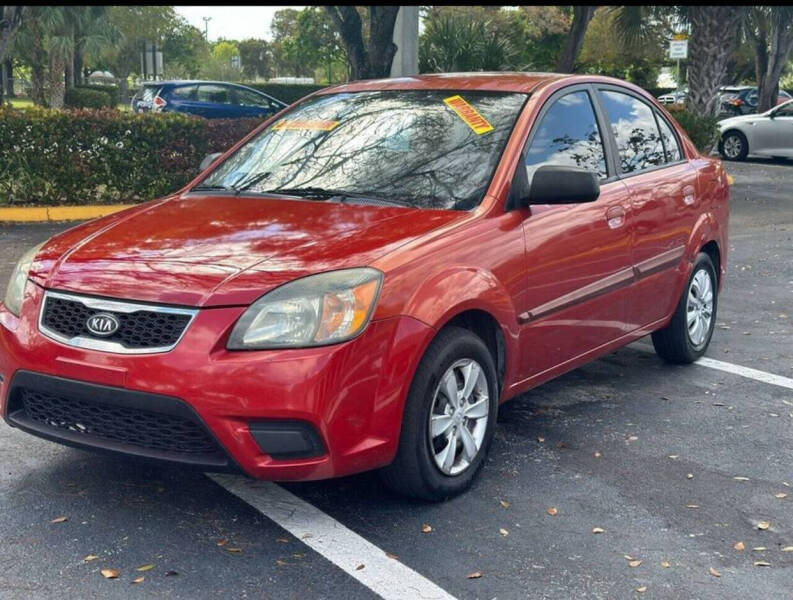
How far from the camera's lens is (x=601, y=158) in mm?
5625

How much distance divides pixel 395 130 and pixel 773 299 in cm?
474

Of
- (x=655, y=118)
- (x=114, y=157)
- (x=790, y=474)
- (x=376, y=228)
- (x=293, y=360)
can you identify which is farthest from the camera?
(x=114, y=157)

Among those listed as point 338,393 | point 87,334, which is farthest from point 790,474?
point 87,334

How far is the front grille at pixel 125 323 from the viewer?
12.6 feet

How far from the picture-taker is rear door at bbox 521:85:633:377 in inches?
193

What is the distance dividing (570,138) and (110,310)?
249 centimetres

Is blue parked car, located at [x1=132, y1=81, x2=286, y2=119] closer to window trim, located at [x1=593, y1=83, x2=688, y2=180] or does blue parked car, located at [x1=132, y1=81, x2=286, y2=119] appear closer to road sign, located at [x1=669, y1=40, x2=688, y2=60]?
road sign, located at [x1=669, y1=40, x2=688, y2=60]

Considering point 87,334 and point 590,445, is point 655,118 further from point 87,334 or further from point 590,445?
point 87,334

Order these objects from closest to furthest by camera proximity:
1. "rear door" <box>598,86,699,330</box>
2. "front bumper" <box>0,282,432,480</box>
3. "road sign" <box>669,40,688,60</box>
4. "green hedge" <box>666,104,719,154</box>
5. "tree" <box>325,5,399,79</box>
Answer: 1. "front bumper" <box>0,282,432,480</box>
2. "rear door" <box>598,86,699,330</box>
3. "tree" <box>325,5,399,79</box>
4. "green hedge" <box>666,104,719,154</box>
5. "road sign" <box>669,40,688,60</box>

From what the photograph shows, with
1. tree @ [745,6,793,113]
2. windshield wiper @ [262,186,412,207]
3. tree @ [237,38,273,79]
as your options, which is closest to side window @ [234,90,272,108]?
tree @ [745,6,793,113]

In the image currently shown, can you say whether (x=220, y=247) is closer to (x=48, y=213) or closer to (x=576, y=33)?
(x=48, y=213)

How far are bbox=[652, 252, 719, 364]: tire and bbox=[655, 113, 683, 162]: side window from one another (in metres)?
0.59

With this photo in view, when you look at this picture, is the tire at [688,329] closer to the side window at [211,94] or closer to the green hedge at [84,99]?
the side window at [211,94]

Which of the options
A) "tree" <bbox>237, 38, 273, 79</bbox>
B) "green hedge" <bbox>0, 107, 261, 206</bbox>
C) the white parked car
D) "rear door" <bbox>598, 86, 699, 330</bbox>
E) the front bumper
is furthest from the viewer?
"tree" <bbox>237, 38, 273, 79</bbox>
